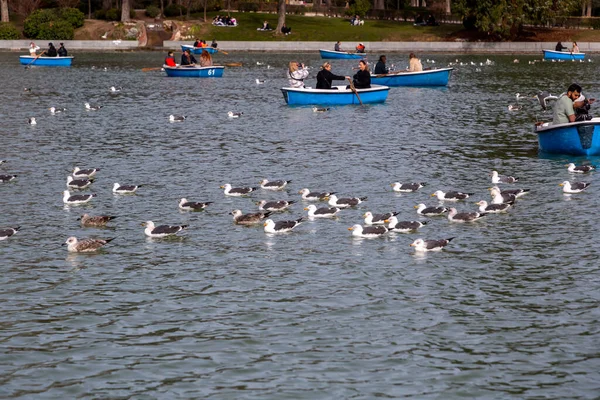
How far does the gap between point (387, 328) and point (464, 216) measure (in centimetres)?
770

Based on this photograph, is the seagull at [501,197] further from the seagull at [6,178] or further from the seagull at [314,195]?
the seagull at [6,178]

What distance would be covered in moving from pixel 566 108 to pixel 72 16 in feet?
271

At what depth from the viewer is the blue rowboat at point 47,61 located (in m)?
77.2

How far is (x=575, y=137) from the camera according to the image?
3177cm

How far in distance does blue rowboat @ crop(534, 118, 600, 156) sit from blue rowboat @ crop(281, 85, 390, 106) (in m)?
16.3

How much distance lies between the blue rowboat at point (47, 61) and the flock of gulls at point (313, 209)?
5117 centimetres

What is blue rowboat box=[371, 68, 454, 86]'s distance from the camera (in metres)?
58.8

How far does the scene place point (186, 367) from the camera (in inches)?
573

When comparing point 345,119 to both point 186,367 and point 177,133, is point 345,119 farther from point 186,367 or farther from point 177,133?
point 186,367

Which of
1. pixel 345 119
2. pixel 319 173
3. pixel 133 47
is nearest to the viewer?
pixel 319 173

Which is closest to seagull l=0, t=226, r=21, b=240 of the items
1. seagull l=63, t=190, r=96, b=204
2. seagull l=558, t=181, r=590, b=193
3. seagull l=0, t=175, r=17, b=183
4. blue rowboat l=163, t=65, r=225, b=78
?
seagull l=63, t=190, r=96, b=204

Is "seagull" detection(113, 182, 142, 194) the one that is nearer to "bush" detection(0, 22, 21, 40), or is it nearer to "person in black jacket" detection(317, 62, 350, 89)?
"person in black jacket" detection(317, 62, 350, 89)

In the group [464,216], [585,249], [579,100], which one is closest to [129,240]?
[464,216]

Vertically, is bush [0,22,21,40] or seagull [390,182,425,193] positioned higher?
bush [0,22,21,40]
